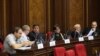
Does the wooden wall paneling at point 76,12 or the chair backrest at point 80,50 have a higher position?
the wooden wall paneling at point 76,12

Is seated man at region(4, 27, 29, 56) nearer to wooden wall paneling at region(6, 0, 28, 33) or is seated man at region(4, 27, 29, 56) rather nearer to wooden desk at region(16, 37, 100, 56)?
wooden desk at region(16, 37, 100, 56)

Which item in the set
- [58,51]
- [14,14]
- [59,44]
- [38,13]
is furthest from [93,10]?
[58,51]

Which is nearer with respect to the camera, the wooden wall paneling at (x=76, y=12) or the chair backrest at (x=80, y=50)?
the chair backrest at (x=80, y=50)

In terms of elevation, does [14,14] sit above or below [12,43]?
above

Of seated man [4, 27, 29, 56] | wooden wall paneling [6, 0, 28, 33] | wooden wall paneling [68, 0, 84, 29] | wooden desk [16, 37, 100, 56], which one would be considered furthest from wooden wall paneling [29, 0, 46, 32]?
seated man [4, 27, 29, 56]

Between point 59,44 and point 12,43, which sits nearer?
point 12,43

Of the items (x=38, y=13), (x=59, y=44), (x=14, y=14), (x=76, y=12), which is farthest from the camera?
(x=76, y=12)

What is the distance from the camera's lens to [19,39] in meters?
6.02

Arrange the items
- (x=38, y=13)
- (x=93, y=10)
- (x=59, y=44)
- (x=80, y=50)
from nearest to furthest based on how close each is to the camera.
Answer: (x=59, y=44) < (x=80, y=50) < (x=38, y=13) < (x=93, y=10)

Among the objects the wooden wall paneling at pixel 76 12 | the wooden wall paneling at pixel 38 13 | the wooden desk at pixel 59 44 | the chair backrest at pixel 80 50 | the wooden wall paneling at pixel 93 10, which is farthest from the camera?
the wooden wall paneling at pixel 93 10

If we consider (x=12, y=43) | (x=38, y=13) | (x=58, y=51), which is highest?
(x=38, y=13)

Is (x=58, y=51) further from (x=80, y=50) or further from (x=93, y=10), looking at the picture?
→ (x=93, y=10)

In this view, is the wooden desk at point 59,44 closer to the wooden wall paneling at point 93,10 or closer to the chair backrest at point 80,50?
the chair backrest at point 80,50

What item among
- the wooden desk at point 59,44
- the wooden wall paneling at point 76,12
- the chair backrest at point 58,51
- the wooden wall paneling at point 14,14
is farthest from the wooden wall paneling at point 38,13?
the chair backrest at point 58,51
